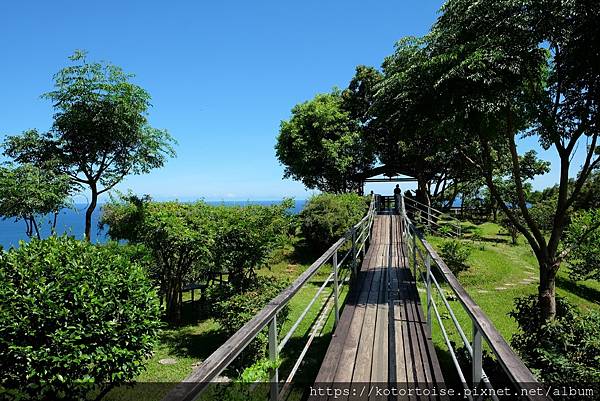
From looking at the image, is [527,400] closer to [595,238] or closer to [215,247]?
[215,247]

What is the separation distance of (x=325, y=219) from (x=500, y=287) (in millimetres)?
6614

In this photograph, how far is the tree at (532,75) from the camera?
21.8 ft

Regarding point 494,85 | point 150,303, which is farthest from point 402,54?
point 150,303

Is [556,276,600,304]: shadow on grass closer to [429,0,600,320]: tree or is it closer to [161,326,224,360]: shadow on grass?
[429,0,600,320]: tree

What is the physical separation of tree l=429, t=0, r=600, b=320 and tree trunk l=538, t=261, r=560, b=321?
2cm

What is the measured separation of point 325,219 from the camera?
1583 centimetres

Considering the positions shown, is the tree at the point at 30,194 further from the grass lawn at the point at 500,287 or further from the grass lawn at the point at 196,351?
the grass lawn at the point at 500,287

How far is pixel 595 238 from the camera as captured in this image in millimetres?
9906

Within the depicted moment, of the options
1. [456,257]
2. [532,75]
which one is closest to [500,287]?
[456,257]

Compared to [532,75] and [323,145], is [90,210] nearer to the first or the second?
[323,145]

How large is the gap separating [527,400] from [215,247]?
8.73 meters

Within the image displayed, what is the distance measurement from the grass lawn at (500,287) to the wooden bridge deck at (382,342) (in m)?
1.59

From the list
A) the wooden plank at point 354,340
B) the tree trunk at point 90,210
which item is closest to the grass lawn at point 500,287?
the wooden plank at point 354,340

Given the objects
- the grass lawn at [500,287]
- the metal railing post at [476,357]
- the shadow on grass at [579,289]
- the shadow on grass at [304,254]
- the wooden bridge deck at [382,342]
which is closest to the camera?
the metal railing post at [476,357]
